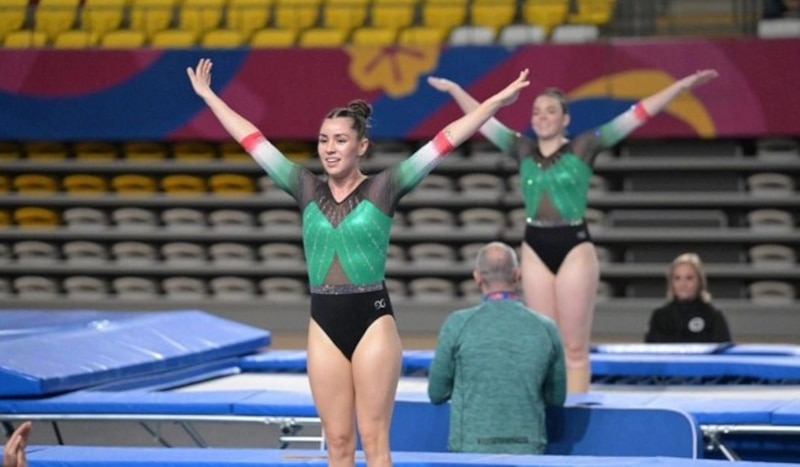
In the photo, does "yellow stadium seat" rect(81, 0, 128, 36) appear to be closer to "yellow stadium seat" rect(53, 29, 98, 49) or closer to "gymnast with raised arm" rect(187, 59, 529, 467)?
"yellow stadium seat" rect(53, 29, 98, 49)

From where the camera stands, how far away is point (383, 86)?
13.1 m

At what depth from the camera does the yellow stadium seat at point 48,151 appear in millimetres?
14617

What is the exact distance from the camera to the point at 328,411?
5113 mm

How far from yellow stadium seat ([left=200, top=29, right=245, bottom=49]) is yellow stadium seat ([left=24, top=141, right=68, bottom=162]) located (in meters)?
1.93

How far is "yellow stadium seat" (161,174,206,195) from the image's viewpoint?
14047 millimetres

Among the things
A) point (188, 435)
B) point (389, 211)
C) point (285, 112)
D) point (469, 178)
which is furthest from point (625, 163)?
point (389, 211)

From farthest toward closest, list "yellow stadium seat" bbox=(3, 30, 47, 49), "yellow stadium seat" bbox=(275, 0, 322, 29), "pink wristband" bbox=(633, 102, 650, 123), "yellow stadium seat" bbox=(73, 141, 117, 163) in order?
"yellow stadium seat" bbox=(73, 141, 117, 163), "yellow stadium seat" bbox=(3, 30, 47, 49), "yellow stadium seat" bbox=(275, 0, 322, 29), "pink wristband" bbox=(633, 102, 650, 123)

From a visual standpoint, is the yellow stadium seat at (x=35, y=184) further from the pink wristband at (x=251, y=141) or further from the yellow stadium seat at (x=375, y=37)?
the pink wristband at (x=251, y=141)

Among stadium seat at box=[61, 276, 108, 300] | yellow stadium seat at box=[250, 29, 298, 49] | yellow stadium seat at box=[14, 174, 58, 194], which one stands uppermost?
yellow stadium seat at box=[250, 29, 298, 49]

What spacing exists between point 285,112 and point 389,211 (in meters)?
8.36

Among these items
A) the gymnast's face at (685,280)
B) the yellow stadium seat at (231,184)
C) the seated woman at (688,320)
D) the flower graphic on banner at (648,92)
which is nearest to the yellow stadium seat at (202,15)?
the yellow stadium seat at (231,184)

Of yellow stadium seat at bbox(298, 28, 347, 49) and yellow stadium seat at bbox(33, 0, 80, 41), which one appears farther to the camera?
yellow stadium seat at bbox(33, 0, 80, 41)

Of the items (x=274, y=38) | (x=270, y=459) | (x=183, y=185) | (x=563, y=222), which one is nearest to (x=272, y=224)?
(x=183, y=185)

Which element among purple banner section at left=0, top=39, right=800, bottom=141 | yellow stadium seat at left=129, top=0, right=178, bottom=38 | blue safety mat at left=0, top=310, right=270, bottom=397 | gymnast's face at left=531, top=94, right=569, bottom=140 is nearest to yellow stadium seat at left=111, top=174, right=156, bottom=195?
purple banner section at left=0, top=39, right=800, bottom=141
